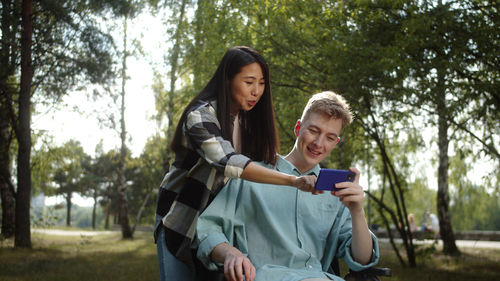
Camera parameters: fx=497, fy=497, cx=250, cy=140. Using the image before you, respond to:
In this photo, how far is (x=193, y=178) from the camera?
103 inches

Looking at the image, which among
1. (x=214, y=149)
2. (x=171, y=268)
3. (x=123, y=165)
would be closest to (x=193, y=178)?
(x=214, y=149)

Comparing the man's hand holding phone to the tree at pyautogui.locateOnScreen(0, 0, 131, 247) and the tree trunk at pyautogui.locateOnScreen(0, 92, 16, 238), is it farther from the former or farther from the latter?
the tree trunk at pyautogui.locateOnScreen(0, 92, 16, 238)

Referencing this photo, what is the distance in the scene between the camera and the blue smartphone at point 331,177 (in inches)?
77.0

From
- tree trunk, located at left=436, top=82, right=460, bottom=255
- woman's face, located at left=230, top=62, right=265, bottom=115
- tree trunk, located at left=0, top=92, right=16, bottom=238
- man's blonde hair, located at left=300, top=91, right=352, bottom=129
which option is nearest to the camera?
man's blonde hair, located at left=300, top=91, right=352, bottom=129

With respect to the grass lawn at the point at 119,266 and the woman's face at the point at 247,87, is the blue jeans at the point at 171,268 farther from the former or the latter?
the grass lawn at the point at 119,266

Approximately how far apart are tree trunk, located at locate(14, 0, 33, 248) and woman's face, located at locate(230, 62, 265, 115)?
1013 centimetres

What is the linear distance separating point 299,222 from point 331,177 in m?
0.50

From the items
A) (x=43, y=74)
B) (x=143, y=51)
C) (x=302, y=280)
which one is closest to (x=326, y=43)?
(x=302, y=280)

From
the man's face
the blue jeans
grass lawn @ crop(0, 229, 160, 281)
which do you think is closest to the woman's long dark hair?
the man's face

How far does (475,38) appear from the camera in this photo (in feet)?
24.5

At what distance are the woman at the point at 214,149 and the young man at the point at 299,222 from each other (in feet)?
0.61

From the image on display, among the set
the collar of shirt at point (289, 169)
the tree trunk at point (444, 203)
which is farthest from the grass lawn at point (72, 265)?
the tree trunk at point (444, 203)

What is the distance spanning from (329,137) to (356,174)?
426mm

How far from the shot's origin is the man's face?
2.47 m
